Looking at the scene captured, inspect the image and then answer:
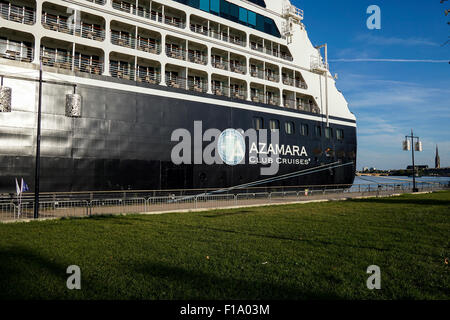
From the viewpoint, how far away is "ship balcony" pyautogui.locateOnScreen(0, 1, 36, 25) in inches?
567

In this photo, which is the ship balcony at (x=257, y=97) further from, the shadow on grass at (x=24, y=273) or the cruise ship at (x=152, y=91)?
the shadow on grass at (x=24, y=273)

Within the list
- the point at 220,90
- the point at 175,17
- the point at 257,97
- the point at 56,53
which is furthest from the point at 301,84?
the point at 56,53

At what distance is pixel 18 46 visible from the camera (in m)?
15.2

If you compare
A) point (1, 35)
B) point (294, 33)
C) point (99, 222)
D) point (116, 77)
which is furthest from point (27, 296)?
point (294, 33)

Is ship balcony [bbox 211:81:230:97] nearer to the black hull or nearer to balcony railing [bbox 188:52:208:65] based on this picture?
the black hull

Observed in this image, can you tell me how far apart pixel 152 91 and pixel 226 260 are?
13180 millimetres

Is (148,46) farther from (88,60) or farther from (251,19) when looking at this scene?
(251,19)

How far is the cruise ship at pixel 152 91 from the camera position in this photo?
14080 millimetres

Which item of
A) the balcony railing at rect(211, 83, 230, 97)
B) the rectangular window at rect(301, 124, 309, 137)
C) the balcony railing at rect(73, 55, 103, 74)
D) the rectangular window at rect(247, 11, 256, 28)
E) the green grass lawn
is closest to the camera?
the green grass lawn

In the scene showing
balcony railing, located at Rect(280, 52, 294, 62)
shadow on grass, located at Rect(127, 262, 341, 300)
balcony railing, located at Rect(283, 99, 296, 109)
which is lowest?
shadow on grass, located at Rect(127, 262, 341, 300)

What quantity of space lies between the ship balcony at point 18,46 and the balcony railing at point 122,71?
12.6 ft

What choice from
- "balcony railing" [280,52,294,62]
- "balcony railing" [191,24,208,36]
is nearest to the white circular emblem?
"balcony railing" [191,24,208,36]

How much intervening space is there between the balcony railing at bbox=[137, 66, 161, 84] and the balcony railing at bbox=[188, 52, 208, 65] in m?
2.57
